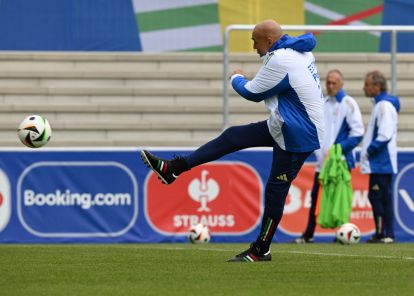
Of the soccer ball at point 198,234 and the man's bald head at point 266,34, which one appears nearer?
the man's bald head at point 266,34

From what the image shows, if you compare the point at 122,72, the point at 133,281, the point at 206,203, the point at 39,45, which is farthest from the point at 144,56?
the point at 133,281

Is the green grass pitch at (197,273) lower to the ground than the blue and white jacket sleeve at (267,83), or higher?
lower

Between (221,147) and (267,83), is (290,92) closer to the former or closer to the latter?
(267,83)

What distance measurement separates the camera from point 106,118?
1950cm

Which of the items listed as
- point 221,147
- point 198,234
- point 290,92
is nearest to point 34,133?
point 221,147

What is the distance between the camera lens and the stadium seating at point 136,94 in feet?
63.1

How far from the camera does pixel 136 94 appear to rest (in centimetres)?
1984

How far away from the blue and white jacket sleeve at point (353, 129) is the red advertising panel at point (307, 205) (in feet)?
3.24

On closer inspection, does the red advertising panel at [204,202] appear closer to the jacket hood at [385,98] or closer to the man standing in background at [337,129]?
the man standing in background at [337,129]

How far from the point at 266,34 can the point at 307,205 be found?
5.91 metres

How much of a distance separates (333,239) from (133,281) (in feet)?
24.8

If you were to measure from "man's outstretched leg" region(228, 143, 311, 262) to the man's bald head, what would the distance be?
0.88 m

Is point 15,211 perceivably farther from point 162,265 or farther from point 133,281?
point 133,281

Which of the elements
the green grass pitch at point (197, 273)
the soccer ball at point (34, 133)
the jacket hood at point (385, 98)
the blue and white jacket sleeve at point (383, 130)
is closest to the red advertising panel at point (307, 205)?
the blue and white jacket sleeve at point (383, 130)
